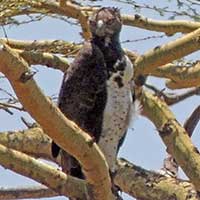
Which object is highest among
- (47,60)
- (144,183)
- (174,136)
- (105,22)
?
(105,22)

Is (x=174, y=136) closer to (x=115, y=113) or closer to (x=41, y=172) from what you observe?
(x=115, y=113)

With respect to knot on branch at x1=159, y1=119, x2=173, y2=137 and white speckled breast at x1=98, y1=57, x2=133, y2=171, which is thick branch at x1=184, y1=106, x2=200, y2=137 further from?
white speckled breast at x1=98, y1=57, x2=133, y2=171

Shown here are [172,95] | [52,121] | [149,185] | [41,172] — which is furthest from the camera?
[172,95]

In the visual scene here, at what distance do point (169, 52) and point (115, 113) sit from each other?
40cm

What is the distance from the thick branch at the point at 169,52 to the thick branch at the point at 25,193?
29.7 inches

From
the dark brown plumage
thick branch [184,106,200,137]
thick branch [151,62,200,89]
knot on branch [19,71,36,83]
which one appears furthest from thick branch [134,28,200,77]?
knot on branch [19,71,36,83]

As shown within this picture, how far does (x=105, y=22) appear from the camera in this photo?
13.0ft

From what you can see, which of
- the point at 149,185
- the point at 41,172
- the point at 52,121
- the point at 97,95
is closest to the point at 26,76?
the point at 52,121

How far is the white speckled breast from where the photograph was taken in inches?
146

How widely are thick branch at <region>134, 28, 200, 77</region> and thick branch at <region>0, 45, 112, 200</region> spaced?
38.6 inches

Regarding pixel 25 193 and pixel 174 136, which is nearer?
pixel 174 136

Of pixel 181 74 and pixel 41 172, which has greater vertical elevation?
pixel 41 172

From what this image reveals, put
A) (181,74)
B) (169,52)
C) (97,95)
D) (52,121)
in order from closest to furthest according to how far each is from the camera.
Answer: (52,121) < (97,95) < (169,52) < (181,74)

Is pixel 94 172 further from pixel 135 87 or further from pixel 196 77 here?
pixel 196 77
